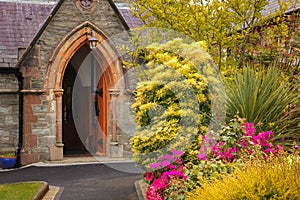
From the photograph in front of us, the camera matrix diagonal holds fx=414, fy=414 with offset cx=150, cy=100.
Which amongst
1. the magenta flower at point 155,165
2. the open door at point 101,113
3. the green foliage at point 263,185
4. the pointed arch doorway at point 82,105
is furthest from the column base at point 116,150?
the green foliage at point 263,185

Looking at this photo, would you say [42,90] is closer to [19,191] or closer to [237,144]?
[19,191]

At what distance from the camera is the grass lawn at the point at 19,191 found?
796cm

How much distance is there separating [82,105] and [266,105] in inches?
401

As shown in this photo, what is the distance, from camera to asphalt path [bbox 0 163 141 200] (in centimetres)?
860

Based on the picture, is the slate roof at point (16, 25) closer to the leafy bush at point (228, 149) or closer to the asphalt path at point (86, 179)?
the asphalt path at point (86, 179)

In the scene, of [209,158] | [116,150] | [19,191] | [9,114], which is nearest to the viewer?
[209,158]

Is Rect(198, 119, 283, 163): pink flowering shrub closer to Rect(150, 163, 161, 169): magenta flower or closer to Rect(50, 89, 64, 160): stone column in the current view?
Rect(150, 163, 161, 169): magenta flower

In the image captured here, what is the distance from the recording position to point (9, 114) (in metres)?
12.8

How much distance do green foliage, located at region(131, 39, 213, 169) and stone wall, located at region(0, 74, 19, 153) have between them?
21.3ft

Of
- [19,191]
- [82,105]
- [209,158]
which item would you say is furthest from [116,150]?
[209,158]

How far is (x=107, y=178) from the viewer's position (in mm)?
10391

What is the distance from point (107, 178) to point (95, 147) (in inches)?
183

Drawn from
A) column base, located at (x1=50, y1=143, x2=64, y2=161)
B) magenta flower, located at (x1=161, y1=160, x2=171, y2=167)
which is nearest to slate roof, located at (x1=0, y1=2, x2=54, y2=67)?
column base, located at (x1=50, y1=143, x2=64, y2=161)

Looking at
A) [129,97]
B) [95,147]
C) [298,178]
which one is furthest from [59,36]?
[298,178]
